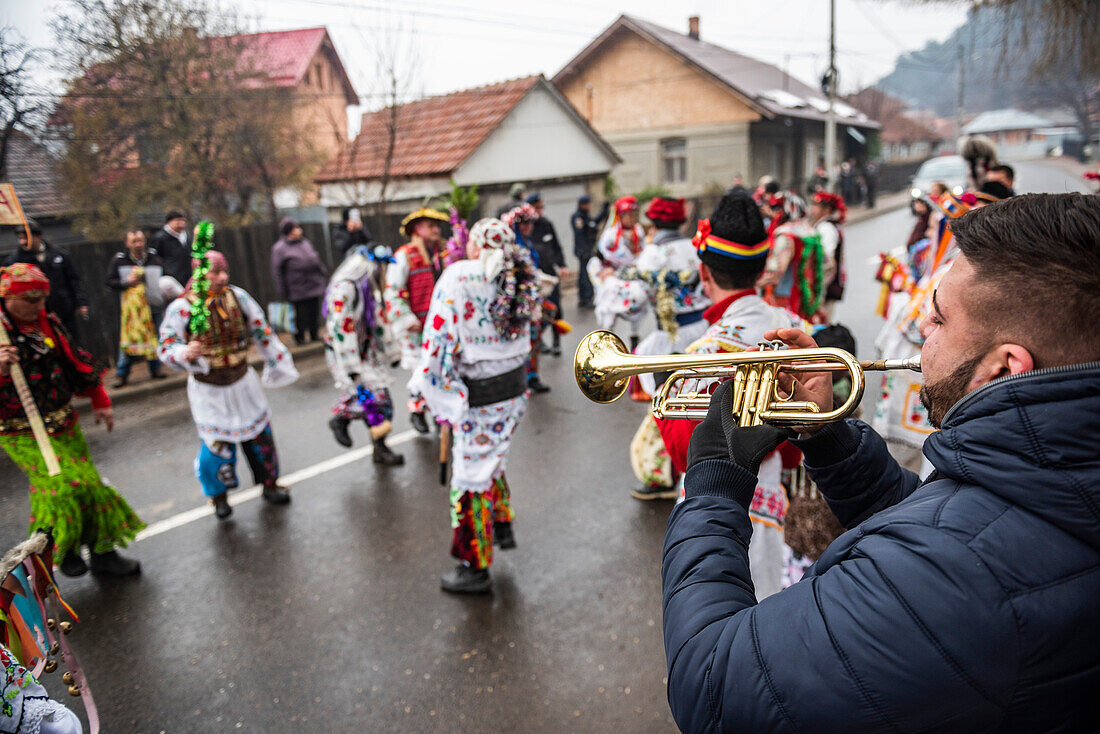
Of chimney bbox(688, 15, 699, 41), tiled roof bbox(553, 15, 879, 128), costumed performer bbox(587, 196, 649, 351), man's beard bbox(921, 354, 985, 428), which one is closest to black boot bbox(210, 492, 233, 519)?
costumed performer bbox(587, 196, 649, 351)

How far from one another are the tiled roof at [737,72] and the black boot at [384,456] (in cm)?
2070

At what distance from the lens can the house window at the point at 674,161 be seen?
25.3 meters

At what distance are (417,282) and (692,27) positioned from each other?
94.9 feet

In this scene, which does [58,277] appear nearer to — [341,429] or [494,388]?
[341,429]

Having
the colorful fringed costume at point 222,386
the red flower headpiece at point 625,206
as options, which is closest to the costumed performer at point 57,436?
the colorful fringed costume at point 222,386

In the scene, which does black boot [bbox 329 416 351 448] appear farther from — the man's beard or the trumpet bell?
the man's beard

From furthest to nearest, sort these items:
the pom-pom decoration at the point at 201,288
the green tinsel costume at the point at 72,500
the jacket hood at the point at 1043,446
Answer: the pom-pom decoration at the point at 201,288 → the green tinsel costume at the point at 72,500 → the jacket hood at the point at 1043,446

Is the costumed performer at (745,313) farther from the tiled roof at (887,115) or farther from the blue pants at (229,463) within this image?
the tiled roof at (887,115)

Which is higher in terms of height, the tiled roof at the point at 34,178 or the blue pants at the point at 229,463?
the tiled roof at the point at 34,178

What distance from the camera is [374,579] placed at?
3.83m

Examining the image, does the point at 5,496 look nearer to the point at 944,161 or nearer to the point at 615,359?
the point at 615,359

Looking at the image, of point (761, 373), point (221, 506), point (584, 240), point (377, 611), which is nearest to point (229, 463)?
point (221, 506)

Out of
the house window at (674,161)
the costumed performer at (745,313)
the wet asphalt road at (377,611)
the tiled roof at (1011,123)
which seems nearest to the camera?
the costumed performer at (745,313)

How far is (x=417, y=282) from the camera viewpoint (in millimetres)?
5430
